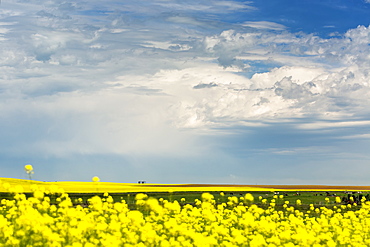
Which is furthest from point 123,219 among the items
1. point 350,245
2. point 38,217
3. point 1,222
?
point 350,245

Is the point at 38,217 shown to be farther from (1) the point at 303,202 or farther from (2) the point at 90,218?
(1) the point at 303,202

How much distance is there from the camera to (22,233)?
11031 mm

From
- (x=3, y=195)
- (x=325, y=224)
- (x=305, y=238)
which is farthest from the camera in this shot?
(x=3, y=195)

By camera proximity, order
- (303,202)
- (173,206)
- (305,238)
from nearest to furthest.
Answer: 1. (305,238)
2. (173,206)
3. (303,202)

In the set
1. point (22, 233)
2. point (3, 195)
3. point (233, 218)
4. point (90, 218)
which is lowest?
point (22, 233)

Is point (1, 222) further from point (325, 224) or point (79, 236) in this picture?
point (325, 224)

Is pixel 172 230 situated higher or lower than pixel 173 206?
lower

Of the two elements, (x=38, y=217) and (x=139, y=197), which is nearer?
(x=38, y=217)

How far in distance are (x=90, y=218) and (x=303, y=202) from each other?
34694 millimetres

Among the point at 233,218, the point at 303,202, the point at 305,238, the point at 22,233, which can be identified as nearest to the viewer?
the point at 22,233

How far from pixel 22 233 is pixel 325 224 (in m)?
11.1

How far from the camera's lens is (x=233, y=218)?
1973 centimetres

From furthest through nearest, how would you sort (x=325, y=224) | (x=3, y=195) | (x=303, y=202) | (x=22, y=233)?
(x=303, y=202)
(x=3, y=195)
(x=325, y=224)
(x=22, y=233)

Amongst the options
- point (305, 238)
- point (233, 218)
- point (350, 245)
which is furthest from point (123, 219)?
point (350, 245)
